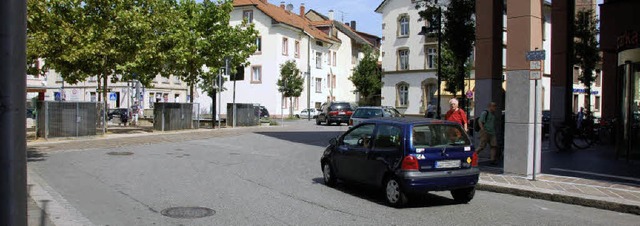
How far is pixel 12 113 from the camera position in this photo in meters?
2.76

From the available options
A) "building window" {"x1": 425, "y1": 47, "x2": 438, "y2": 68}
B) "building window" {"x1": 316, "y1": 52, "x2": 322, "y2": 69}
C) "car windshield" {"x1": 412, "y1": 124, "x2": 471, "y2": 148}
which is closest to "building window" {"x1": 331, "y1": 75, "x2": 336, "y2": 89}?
"building window" {"x1": 316, "y1": 52, "x2": 322, "y2": 69}

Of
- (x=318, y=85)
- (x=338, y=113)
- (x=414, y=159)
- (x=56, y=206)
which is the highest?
(x=318, y=85)

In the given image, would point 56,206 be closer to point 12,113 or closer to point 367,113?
point 12,113

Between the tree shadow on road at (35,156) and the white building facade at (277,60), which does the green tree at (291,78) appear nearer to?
the white building facade at (277,60)

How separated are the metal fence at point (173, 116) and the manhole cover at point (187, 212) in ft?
63.3

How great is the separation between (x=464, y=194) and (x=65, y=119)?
16.7 m

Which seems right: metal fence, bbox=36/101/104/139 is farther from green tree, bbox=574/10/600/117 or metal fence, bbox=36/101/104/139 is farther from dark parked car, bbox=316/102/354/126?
green tree, bbox=574/10/600/117

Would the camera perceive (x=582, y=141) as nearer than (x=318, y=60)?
Yes

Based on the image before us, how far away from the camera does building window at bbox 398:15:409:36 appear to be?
168ft

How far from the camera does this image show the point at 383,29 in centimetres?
5291

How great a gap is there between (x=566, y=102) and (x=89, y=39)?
18.0 metres

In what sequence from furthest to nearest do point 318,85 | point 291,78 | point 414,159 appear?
point 318,85 < point 291,78 < point 414,159

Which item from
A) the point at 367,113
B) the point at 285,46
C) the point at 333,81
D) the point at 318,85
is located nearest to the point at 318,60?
the point at 318,85

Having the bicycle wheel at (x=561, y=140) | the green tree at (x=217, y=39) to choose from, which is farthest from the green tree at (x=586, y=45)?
the green tree at (x=217, y=39)
